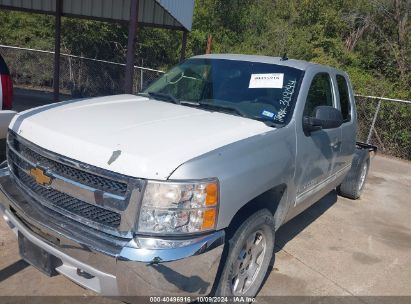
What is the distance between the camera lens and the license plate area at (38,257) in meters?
2.83

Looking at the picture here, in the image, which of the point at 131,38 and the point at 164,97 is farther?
the point at 131,38

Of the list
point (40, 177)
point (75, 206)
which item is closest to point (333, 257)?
point (75, 206)

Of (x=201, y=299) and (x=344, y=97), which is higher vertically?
(x=344, y=97)

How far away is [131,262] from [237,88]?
7.05 feet

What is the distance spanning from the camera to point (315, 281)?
3.98 m

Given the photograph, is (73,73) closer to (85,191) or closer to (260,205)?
(260,205)

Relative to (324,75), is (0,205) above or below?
below

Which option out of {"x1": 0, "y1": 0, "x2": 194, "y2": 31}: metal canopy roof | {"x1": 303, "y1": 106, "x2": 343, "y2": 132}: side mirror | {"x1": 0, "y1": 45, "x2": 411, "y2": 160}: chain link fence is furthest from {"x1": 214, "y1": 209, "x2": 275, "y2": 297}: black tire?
{"x1": 0, "y1": 0, "x2": 194, "y2": 31}: metal canopy roof

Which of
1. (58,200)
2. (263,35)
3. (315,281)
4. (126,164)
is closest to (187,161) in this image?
(126,164)

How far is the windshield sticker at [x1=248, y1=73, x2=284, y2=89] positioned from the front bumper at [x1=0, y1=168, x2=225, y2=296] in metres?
1.76

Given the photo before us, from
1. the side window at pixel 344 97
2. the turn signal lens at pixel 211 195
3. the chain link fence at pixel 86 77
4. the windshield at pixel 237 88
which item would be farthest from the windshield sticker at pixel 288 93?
the chain link fence at pixel 86 77

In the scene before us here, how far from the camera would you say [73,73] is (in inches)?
571

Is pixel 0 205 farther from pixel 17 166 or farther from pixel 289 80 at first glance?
pixel 289 80

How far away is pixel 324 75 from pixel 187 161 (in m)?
2.55
